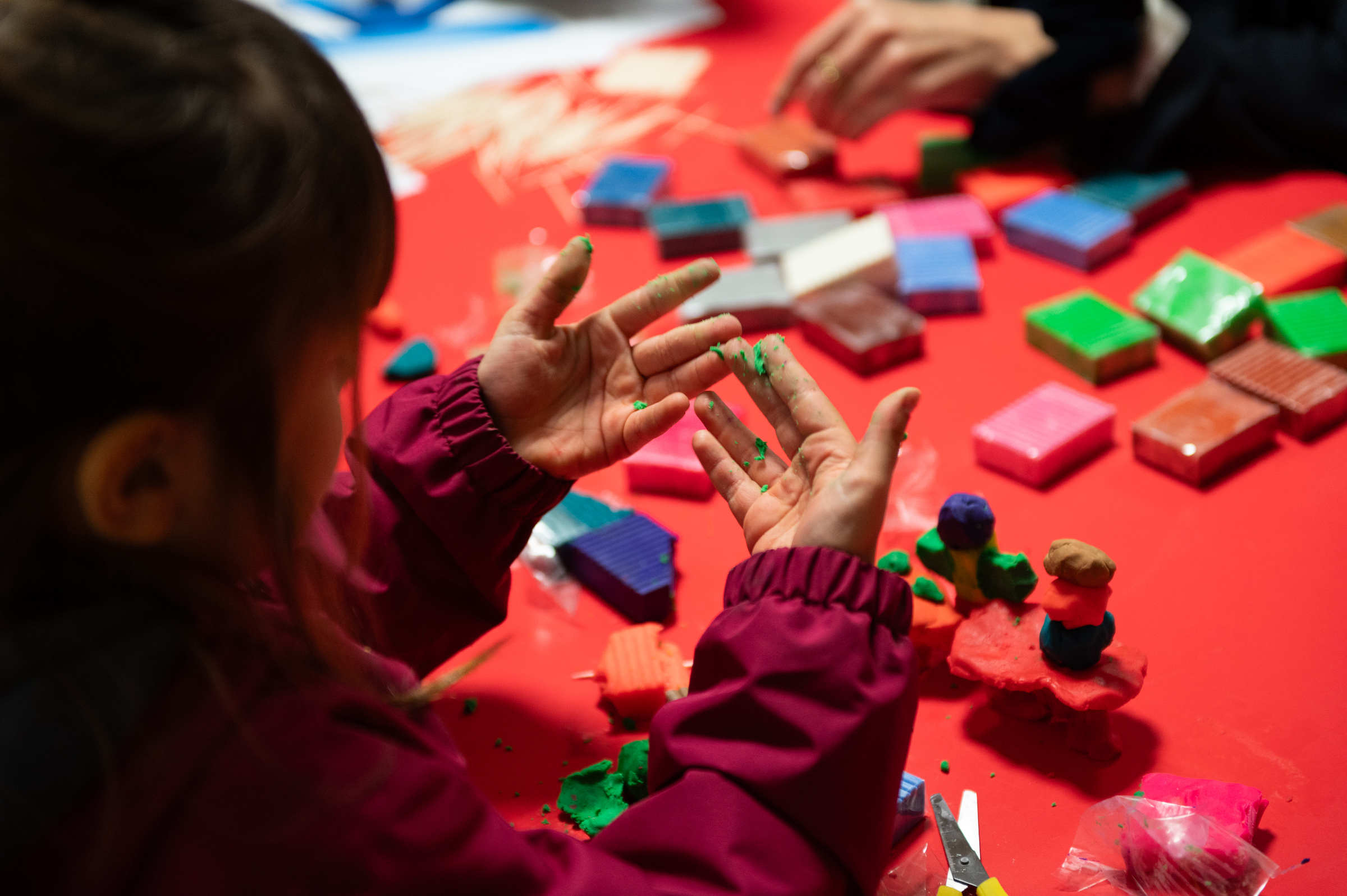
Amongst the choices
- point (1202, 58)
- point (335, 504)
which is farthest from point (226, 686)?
point (1202, 58)

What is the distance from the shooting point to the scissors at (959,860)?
674 mm

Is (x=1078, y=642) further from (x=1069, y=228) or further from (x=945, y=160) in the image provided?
(x=945, y=160)

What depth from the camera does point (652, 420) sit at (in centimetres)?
83

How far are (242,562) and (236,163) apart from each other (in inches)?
8.3

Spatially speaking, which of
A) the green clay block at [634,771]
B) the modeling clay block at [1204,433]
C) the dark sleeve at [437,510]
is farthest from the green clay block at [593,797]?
the modeling clay block at [1204,433]

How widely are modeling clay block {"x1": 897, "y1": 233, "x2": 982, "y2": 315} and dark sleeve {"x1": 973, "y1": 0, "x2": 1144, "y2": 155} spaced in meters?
0.26

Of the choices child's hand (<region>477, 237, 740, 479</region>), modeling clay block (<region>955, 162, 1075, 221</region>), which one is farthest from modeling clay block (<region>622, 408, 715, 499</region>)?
modeling clay block (<region>955, 162, 1075, 221</region>)

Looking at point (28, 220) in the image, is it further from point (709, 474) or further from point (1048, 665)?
point (1048, 665)

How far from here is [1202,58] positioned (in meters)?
1.41

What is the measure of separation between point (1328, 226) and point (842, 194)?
0.61 metres

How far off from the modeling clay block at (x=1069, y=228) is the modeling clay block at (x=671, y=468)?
57 centimetres

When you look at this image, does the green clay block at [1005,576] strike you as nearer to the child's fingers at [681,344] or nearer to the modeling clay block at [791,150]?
the child's fingers at [681,344]

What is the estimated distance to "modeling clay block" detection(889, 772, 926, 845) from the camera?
28.3 inches

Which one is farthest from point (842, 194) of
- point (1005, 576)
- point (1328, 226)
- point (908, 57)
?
point (1005, 576)
